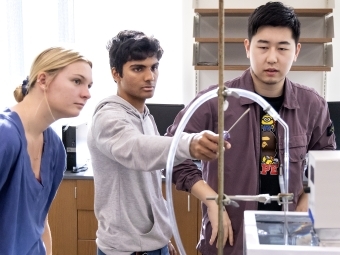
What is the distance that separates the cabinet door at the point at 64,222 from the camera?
2.90 meters

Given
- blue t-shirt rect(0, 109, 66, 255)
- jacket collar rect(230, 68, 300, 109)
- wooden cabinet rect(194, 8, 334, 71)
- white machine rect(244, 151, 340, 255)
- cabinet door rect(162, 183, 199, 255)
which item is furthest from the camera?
wooden cabinet rect(194, 8, 334, 71)

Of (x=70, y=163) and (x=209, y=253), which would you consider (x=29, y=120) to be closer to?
(x=209, y=253)

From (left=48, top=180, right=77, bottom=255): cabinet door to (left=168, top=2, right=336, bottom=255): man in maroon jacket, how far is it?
1545 mm

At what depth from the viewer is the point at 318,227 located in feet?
3.22

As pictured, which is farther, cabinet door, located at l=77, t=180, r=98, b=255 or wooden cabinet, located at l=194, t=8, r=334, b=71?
wooden cabinet, located at l=194, t=8, r=334, b=71

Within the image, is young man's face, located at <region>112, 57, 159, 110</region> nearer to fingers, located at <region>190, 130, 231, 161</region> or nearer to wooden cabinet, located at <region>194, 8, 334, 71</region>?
fingers, located at <region>190, 130, 231, 161</region>

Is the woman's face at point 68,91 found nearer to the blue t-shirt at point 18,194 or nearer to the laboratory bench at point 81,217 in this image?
the blue t-shirt at point 18,194

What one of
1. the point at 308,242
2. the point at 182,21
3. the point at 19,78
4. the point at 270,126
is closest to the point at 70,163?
the point at 19,78

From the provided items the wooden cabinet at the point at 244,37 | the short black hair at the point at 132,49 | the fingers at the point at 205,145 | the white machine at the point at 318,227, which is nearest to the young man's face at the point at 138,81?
the short black hair at the point at 132,49

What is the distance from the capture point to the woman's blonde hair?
1.35 meters

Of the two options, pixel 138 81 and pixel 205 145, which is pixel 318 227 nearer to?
pixel 205 145

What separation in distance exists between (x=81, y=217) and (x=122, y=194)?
1.58 meters

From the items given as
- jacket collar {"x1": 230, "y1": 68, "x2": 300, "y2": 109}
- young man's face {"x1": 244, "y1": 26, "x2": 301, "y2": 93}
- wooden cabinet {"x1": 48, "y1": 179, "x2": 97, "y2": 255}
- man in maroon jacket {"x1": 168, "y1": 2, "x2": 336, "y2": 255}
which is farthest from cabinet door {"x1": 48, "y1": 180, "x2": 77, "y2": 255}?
young man's face {"x1": 244, "y1": 26, "x2": 301, "y2": 93}

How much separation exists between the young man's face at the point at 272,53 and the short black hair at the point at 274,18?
15mm
